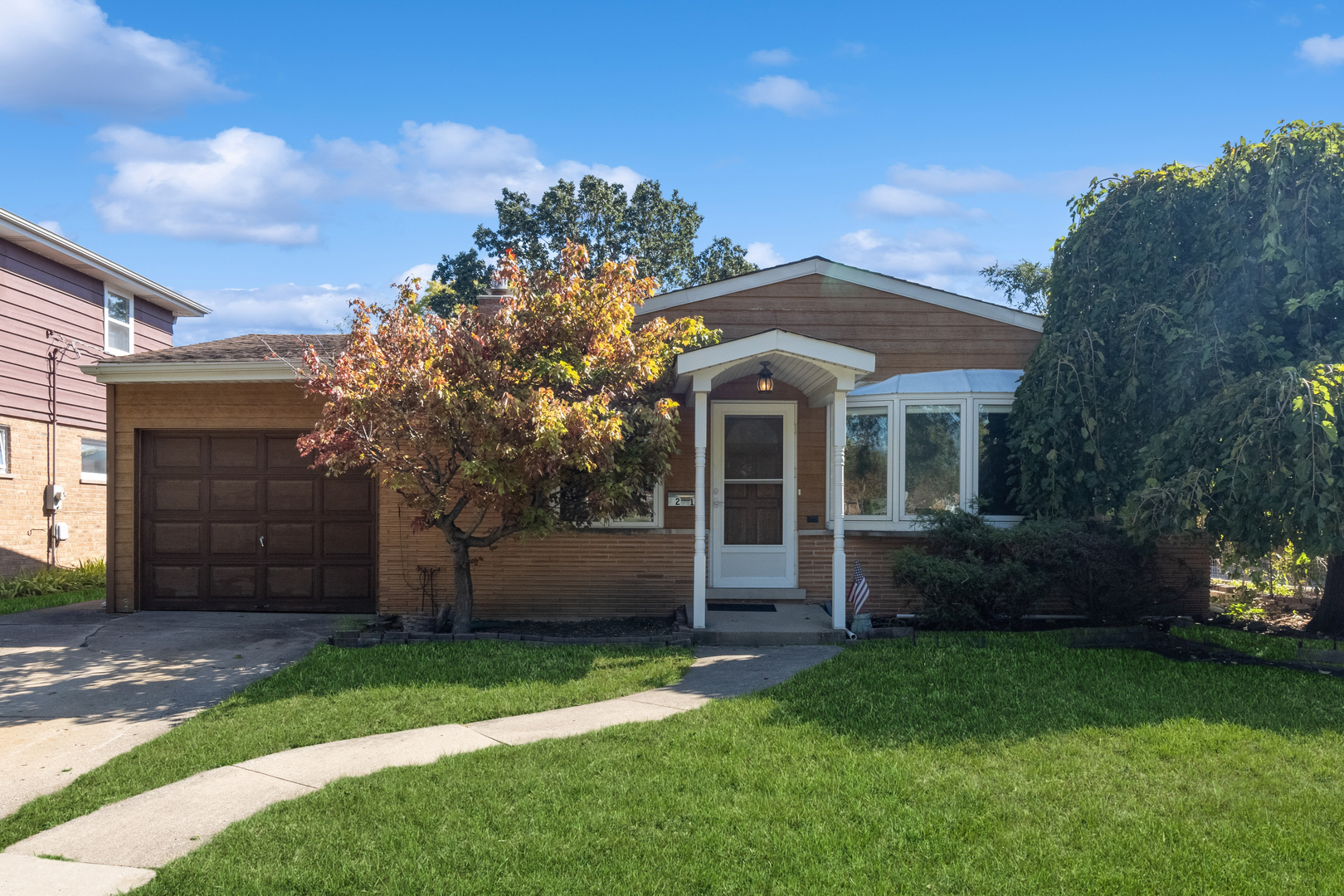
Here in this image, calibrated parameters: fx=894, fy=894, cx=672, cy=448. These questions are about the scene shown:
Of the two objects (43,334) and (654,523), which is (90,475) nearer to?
(43,334)

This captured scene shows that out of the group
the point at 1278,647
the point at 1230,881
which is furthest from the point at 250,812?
the point at 1278,647

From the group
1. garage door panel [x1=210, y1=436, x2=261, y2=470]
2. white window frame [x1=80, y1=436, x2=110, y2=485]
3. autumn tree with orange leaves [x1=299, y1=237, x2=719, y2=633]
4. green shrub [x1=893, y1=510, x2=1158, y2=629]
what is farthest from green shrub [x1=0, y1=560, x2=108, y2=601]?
green shrub [x1=893, y1=510, x2=1158, y2=629]

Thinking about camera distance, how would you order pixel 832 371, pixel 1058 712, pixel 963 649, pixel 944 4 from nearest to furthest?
pixel 1058 712 < pixel 963 649 < pixel 832 371 < pixel 944 4

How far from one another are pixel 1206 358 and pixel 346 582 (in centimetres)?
1034

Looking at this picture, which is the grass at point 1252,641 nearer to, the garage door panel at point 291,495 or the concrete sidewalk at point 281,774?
the concrete sidewalk at point 281,774

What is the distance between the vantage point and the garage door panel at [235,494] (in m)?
11.7

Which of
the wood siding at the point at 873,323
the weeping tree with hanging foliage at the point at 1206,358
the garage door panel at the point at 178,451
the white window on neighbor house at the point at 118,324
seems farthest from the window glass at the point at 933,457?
the white window on neighbor house at the point at 118,324

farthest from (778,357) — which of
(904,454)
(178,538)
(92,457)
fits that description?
(92,457)

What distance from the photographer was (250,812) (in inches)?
185

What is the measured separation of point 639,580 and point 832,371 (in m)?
3.45

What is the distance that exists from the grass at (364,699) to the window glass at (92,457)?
10.2 metres

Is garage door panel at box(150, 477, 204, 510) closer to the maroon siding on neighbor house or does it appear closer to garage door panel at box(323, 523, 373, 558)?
garage door panel at box(323, 523, 373, 558)

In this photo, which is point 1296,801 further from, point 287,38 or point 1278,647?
point 287,38

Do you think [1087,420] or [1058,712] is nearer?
[1058,712]
